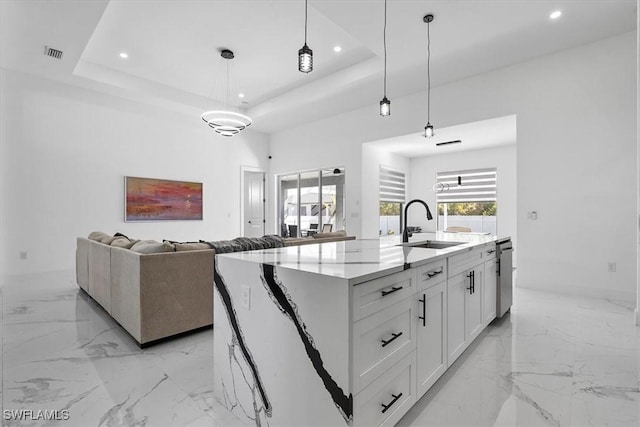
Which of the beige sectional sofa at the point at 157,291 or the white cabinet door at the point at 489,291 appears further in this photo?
the white cabinet door at the point at 489,291

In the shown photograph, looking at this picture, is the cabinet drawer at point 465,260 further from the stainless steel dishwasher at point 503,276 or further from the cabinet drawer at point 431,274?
the stainless steel dishwasher at point 503,276

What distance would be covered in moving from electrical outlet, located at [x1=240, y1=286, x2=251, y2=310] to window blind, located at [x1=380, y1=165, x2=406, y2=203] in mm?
6249

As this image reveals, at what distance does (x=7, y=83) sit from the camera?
5.02 metres

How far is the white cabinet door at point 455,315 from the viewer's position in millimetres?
1989

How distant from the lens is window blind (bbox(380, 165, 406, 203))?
761 cm

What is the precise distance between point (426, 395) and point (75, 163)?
6676 mm

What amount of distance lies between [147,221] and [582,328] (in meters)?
7.11

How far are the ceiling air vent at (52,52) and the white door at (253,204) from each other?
14.2ft

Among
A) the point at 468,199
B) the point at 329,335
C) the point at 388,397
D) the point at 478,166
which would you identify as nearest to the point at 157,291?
the point at 329,335

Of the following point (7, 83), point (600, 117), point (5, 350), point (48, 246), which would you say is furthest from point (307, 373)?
point (7, 83)

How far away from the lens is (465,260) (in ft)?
7.43

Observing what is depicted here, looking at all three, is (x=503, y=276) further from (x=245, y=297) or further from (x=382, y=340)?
(x=245, y=297)

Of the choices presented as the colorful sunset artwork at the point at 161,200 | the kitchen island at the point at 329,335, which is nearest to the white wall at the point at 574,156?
the kitchen island at the point at 329,335

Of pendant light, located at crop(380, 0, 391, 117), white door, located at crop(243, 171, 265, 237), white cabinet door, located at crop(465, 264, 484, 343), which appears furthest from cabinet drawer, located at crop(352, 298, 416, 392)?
white door, located at crop(243, 171, 265, 237)
